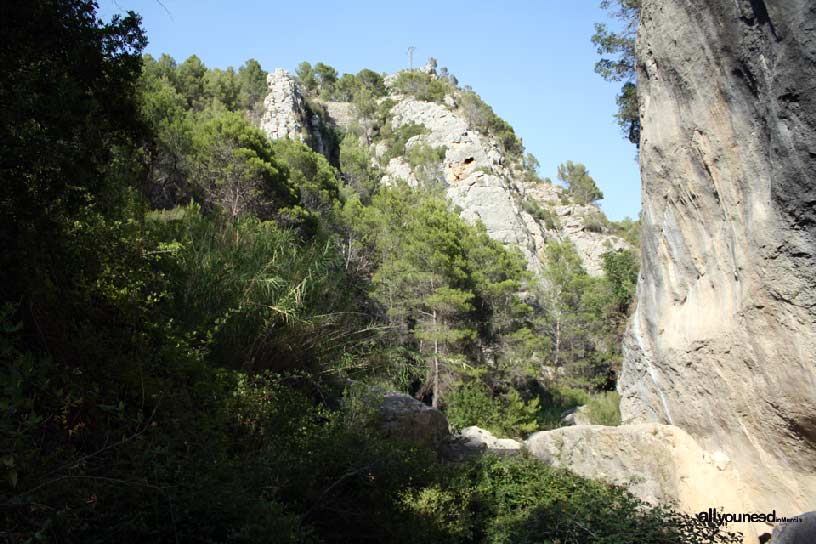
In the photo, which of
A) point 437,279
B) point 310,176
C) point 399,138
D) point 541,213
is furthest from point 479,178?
point 437,279

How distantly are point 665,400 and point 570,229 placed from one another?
33580mm

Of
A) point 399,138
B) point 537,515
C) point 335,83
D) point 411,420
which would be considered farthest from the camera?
point 335,83

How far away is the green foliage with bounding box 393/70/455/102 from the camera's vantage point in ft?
161

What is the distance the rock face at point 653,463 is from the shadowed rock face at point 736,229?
22 cm

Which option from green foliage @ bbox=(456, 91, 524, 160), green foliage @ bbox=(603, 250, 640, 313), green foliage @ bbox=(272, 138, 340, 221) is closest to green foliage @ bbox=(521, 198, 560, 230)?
green foliage @ bbox=(456, 91, 524, 160)

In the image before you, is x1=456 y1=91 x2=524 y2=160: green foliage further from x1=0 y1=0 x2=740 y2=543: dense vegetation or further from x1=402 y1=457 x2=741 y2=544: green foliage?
x1=402 y1=457 x2=741 y2=544: green foliage

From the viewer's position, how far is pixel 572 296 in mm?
23984

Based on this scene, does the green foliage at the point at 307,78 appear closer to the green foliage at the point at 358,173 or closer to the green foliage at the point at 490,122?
the green foliage at the point at 490,122

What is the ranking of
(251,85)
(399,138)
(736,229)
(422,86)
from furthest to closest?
(422,86) → (399,138) → (251,85) → (736,229)

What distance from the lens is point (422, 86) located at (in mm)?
51312

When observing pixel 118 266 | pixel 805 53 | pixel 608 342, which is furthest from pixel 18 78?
pixel 608 342

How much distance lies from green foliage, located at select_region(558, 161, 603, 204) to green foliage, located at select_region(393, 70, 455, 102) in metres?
13.4

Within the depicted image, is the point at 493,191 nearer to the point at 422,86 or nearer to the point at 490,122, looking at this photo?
the point at 490,122

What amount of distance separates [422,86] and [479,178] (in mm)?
19810
